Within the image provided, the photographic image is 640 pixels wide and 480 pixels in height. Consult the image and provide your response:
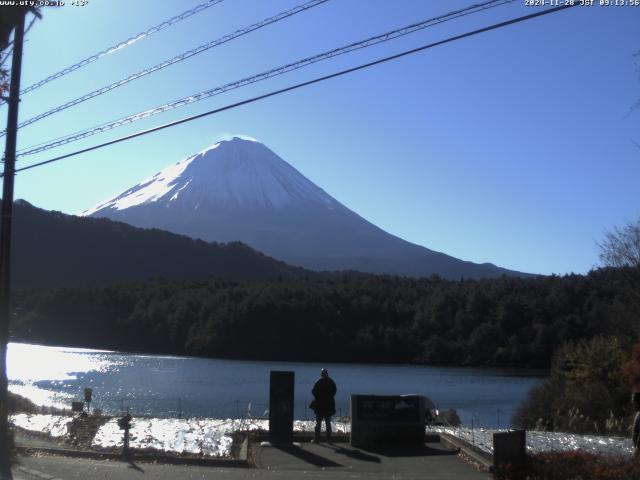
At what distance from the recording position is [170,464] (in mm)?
13859

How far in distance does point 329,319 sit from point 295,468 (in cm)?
6934

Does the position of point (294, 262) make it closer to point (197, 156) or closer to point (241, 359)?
point (197, 156)

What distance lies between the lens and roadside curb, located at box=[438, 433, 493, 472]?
13.1 meters

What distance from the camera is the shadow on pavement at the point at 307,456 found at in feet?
44.2

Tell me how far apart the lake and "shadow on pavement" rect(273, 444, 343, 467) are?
14.1 m

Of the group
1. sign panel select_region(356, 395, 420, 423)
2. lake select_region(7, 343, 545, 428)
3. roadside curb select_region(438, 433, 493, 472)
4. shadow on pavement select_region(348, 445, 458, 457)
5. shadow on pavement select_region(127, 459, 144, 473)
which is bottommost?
lake select_region(7, 343, 545, 428)

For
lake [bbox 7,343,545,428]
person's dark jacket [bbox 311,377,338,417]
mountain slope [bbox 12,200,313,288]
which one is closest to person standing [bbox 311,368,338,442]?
person's dark jacket [bbox 311,377,338,417]

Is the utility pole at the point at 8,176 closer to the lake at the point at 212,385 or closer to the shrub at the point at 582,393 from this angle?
the shrub at the point at 582,393

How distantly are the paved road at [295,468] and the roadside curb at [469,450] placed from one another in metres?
0.19

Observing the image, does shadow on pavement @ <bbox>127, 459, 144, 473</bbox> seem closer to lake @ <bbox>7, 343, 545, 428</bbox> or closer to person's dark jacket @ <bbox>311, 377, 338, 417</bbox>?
person's dark jacket @ <bbox>311, 377, 338, 417</bbox>

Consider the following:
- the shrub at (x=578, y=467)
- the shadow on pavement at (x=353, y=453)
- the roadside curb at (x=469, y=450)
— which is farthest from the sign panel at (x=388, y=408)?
the shrub at (x=578, y=467)

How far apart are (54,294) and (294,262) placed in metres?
99.2

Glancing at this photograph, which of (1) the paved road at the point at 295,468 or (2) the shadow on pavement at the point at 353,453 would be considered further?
(2) the shadow on pavement at the point at 353,453

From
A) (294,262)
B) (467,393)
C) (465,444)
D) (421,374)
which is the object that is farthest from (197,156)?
(465,444)
